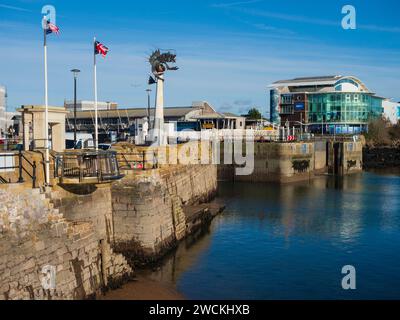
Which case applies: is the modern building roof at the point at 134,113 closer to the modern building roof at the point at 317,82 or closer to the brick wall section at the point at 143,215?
the modern building roof at the point at 317,82

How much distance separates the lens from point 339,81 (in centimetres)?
12169

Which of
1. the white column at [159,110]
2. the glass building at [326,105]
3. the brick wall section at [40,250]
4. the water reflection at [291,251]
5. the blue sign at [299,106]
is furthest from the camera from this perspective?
the blue sign at [299,106]

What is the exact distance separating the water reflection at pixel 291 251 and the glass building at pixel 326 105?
70.2 meters

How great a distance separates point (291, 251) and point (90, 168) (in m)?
14.3

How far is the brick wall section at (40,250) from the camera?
15.7 meters

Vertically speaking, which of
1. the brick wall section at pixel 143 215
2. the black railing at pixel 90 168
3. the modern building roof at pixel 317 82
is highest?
the modern building roof at pixel 317 82

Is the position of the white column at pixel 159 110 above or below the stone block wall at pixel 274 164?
above

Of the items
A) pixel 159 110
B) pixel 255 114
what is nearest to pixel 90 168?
pixel 159 110

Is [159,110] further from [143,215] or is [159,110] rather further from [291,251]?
[291,251]

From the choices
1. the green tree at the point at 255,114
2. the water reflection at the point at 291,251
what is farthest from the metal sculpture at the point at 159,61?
the green tree at the point at 255,114

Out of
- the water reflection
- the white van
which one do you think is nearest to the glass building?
the white van

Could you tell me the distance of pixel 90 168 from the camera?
22.2m

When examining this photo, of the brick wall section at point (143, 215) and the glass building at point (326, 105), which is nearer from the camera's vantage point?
the brick wall section at point (143, 215)
